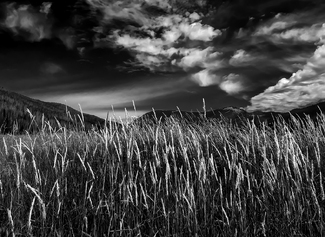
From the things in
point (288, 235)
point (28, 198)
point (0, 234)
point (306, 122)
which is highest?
point (306, 122)

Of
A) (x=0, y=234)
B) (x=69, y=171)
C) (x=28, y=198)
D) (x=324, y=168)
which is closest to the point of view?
(x=0, y=234)

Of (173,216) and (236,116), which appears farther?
(236,116)

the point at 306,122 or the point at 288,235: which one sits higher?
the point at 306,122

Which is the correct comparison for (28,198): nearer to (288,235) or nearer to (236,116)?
(288,235)

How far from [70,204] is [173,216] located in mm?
1675

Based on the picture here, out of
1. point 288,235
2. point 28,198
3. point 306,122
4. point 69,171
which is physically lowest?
point 288,235

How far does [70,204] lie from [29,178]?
5.46 feet

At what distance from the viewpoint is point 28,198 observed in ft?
14.4

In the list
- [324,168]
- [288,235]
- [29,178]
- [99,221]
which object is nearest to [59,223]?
[99,221]

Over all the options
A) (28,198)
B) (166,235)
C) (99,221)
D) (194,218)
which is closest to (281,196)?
(194,218)

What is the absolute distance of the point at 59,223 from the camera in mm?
3512

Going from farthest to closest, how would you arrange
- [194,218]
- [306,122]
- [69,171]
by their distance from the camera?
[306,122], [69,171], [194,218]

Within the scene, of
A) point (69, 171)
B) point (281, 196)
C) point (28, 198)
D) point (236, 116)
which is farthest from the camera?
point (236, 116)

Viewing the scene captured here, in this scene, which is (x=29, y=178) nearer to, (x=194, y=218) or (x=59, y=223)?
(x=59, y=223)
